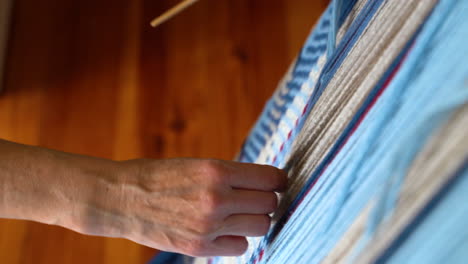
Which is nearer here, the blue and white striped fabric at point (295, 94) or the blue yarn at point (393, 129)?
the blue yarn at point (393, 129)

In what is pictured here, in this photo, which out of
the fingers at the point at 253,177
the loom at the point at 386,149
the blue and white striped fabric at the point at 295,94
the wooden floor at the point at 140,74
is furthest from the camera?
the wooden floor at the point at 140,74

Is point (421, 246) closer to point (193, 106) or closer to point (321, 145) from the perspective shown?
point (321, 145)

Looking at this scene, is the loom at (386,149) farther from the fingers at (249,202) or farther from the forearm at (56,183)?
the forearm at (56,183)

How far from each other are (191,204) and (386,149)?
235mm

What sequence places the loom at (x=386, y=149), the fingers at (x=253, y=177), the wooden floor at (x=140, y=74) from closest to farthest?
the loom at (x=386, y=149), the fingers at (x=253, y=177), the wooden floor at (x=140, y=74)

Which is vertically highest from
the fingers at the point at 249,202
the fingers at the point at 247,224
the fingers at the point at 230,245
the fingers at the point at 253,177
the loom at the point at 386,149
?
the loom at the point at 386,149

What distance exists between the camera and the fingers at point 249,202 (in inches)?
16.4

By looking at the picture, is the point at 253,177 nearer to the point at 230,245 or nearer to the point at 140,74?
the point at 230,245

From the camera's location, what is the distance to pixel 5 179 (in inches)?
18.8

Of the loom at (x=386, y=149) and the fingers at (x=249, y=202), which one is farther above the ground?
the loom at (x=386, y=149)

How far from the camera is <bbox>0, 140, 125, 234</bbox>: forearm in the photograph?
0.47 meters

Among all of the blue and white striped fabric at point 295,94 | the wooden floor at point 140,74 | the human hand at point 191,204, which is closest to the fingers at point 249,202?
the human hand at point 191,204

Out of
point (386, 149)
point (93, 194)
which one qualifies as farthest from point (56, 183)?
point (386, 149)

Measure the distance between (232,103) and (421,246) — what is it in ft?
3.34
